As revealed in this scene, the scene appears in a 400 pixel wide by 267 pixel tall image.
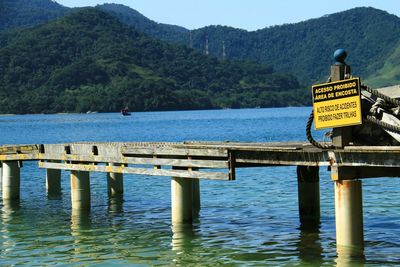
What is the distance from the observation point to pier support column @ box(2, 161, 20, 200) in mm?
29562

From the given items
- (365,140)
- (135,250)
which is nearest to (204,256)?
(135,250)

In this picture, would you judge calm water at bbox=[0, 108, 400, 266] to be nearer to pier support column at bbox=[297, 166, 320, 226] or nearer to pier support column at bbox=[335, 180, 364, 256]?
pier support column at bbox=[297, 166, 320, 226]

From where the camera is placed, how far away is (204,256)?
1898 cm

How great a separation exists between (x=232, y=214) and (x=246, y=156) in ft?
24.1

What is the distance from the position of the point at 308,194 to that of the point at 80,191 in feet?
25.2

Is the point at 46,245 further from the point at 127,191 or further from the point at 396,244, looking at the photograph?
the point at 127,191

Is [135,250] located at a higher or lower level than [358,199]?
lower

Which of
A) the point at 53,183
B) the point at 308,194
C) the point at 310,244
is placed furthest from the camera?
the point at 53,183

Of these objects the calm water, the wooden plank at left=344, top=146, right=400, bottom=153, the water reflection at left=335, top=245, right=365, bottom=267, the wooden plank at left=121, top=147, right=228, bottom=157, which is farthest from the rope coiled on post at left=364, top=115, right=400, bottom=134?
the wooden plank at left=121, top=147, right=228, bottom=157

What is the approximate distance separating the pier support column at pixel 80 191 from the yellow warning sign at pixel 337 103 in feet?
36.4

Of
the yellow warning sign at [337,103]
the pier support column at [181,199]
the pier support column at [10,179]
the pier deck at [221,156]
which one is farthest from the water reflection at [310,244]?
the pier support column at [10,179]

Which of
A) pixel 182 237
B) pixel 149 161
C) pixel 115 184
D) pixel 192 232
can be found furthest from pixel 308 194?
pixel 115 184

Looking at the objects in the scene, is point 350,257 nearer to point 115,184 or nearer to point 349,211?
point 349,211

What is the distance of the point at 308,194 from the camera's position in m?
22.9
